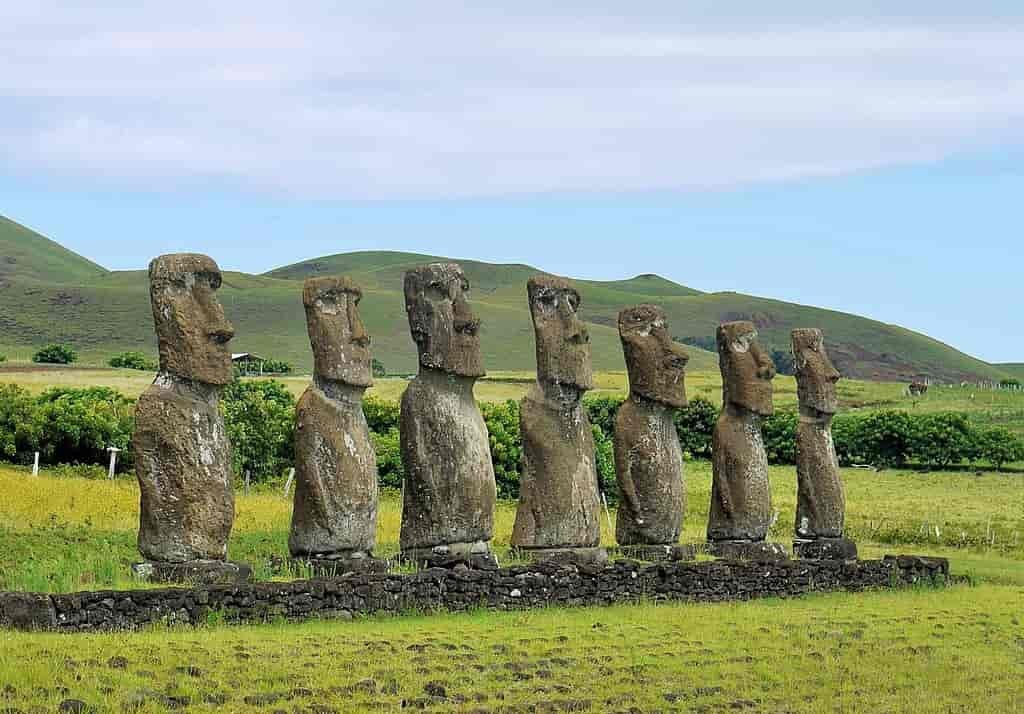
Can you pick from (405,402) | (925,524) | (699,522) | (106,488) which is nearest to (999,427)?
(925,524)

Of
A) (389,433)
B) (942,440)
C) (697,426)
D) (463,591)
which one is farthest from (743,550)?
(942,440)

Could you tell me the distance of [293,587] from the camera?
19656mm

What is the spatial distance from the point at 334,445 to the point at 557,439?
4211mm

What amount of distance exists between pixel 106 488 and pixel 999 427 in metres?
48.2

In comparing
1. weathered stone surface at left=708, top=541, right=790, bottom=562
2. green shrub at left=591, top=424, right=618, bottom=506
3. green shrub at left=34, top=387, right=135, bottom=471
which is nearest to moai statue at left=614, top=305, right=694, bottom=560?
weathered stone surface at left=708, top=541, right=790, bottom=562

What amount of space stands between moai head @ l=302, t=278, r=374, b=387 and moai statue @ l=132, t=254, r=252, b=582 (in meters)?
1.71

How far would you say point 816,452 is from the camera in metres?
29.8

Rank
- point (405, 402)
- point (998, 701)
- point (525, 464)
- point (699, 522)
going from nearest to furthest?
point (998, 701), point (405, 402), point (525, 464), point (699, 522)

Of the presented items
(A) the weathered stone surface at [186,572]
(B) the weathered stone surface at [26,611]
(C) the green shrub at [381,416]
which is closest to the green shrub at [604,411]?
(C) the green shrub at [381,416]

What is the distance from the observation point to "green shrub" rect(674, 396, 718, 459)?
63.4 m

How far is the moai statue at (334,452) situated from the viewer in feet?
71.4

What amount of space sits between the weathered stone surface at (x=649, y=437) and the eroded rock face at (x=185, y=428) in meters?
7.88

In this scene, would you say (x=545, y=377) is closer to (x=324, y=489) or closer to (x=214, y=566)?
(x=324, y=489)

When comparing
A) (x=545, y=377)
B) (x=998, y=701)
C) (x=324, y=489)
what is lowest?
(x=998, y=701)
